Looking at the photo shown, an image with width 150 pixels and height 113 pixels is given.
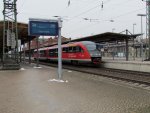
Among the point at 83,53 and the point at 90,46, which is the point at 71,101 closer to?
the point at 83,53

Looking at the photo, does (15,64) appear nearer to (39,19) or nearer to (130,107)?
(39,19)

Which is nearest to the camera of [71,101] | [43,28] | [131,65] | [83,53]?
[71,101]

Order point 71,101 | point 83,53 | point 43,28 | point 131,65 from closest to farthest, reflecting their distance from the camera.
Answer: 1. point 71,101
2. point 43,28
3. point 131,65
4. point 83,53

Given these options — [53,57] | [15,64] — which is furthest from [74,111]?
[53,57]

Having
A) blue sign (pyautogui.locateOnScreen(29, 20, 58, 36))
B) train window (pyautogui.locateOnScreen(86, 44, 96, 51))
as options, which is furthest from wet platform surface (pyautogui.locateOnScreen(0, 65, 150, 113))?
train window (pyautogui.locateOnScreen(86, 44, 96, 51))

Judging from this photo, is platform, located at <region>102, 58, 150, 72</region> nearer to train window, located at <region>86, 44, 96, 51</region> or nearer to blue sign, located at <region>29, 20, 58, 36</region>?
train window, located at <region>86, 44, 96, 51</region>

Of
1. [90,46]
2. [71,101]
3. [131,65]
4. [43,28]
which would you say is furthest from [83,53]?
[71,101]

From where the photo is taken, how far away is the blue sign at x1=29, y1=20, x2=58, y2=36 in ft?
57.5

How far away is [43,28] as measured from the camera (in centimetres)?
1789

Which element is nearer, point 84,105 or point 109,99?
point 84,105

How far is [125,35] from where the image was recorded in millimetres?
29859

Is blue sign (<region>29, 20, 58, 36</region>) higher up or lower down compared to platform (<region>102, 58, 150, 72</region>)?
higher up

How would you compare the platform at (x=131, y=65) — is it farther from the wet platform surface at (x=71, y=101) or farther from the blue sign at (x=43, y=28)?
the wet platform surface at (x=71, y=101)

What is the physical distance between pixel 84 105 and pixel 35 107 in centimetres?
146
